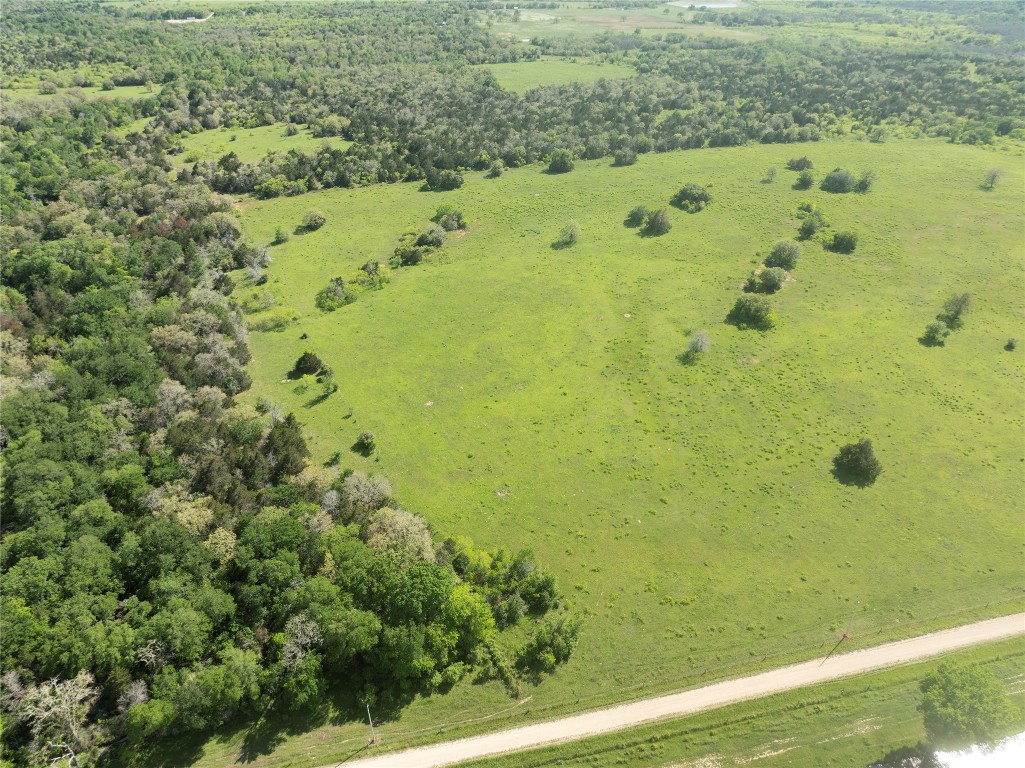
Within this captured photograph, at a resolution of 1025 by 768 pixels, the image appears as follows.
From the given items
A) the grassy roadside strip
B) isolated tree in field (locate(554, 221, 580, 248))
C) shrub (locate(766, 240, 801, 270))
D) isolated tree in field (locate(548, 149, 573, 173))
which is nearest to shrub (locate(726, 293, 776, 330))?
shrub (locate(766, 240, 801, 270))

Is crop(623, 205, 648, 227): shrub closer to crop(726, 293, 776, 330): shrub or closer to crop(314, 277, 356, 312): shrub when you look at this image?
crop(726, 293, 776, 330): shrub

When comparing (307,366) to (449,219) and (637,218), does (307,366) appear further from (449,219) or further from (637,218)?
(637,218)

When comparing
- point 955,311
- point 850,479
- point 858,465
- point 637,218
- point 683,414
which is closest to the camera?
point 858,465

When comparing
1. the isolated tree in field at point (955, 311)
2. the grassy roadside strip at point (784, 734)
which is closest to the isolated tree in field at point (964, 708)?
the grassy roadside strip at point (784, 734)

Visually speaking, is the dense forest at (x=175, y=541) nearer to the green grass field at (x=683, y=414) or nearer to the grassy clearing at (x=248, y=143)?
the green grass field at (x=683, y=414)

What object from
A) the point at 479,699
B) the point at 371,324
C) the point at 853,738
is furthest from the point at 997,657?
the point at 371,324

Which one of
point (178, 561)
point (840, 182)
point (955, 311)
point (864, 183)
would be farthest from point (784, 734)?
point (864, 183)

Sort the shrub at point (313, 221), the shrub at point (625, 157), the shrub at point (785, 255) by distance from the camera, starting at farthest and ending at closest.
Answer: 1. the shrub at point (625, 157)
2. the shrub at point (313, 221)
3. the shrub at point (785, 255)
